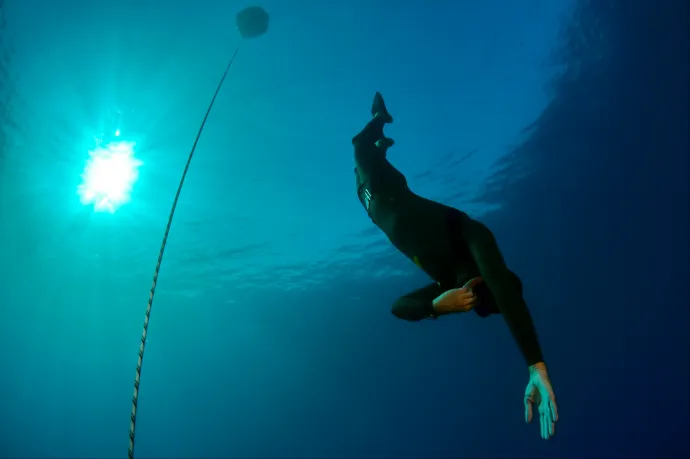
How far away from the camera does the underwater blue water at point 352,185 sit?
10.4m

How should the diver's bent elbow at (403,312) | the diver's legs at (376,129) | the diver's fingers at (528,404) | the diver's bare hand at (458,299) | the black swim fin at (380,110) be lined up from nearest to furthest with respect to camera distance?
1. the diver's fingers at (528,404)
2. the diver's bare hand at (458,299)
3. the diver's bent elbow at (403,312)
4. the diver's legs at (376,129)
5. the black swim fin at (380,110)

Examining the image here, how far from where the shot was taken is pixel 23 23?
1018 cm

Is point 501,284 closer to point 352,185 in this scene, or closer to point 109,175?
point 352,185

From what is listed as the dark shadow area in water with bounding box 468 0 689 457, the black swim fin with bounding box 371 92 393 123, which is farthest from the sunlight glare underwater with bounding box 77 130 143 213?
the dark shadow area in water with bounding box 468 0 689 457

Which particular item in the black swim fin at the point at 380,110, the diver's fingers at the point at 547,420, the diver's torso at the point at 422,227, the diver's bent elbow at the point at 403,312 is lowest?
the diver's fingers at the point at 547,420

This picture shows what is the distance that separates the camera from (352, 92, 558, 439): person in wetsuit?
1.92 metres

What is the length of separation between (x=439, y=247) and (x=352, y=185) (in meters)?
12.8

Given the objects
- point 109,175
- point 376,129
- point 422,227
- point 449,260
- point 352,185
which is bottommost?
point 449,260

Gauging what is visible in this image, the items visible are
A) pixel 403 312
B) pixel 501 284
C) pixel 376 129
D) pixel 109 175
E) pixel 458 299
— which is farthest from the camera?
pixel 109 175

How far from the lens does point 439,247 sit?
2.54 m

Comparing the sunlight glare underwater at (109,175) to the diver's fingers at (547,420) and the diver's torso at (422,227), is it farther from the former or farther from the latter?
the diver's fingers at (547,420)

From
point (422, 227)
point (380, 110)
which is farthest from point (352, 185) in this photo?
point (422, 227)

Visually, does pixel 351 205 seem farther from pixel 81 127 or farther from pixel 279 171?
pixel 81 127

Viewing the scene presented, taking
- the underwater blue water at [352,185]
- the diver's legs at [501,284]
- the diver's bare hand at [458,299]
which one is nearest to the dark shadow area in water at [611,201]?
the underwater blue water at [352,185]
